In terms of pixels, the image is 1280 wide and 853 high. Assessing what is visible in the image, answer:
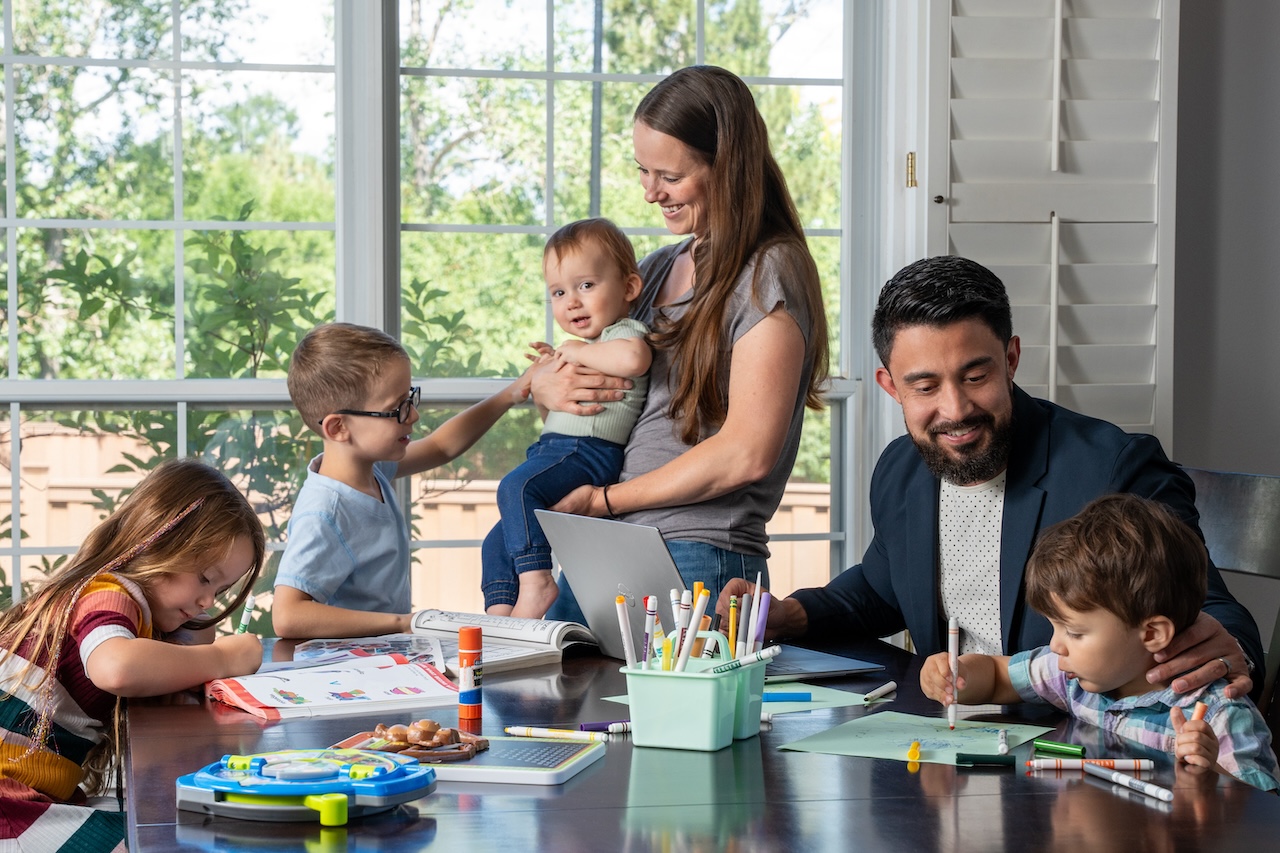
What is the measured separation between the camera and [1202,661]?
1.46 m

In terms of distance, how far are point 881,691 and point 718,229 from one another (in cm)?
94

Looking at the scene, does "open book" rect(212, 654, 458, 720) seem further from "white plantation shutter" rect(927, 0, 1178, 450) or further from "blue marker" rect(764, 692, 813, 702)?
"white plantation shutter" rect(927, 0, 1178, 450)

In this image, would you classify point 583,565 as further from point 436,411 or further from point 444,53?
point 444,53

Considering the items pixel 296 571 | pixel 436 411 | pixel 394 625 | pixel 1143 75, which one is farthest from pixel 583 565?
pixel 1143 75

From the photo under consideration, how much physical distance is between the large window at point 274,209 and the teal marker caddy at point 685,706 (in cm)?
192

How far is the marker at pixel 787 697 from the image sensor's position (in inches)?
60.2

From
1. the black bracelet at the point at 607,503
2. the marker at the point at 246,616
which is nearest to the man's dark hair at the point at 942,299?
the black bracelet at the point at 607,503

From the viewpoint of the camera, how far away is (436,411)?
3.16 m

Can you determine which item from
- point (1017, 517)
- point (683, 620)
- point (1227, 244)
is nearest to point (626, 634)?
point (683, 620)

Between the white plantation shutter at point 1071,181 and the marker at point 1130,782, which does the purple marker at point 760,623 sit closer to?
the marker at point 1130,782

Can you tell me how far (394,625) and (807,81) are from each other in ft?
6.49

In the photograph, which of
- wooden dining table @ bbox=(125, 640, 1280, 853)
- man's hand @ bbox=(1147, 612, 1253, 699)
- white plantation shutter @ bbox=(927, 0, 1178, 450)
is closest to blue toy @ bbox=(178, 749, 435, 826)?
wooden dining table @ bbox=(125, 640, 1280, 853)

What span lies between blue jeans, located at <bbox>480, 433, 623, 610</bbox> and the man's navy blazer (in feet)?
1.57

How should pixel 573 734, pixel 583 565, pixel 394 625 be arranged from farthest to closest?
pixel 394 625
pixel 583 565
pixel 573 734
